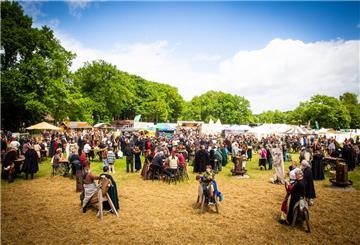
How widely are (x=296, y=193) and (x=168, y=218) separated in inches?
156

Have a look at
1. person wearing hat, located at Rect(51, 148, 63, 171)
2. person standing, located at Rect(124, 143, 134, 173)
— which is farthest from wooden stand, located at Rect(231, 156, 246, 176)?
person wearing hat, located at Rect(51, 148, 63, 171)

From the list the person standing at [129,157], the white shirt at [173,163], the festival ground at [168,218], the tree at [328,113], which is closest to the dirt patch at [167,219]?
the festival ground at [168,218]

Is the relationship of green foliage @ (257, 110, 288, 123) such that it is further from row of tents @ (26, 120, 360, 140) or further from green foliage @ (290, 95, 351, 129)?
row of tents @ (26, 120, 360, 140)

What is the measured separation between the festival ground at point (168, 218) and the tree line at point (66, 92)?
18905 millimetres

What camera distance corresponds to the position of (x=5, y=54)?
25.8 meters

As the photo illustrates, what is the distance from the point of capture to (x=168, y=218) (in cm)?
711

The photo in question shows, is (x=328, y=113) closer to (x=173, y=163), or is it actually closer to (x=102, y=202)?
(x=173, y=163)

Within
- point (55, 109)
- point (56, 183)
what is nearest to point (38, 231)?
point (56, 183)

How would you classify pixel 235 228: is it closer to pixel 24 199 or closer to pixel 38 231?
pixel 38 231

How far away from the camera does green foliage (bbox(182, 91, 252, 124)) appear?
71.2 meters

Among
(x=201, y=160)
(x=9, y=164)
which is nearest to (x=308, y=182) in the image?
(x=201, y=160)

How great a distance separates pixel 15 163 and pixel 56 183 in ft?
8.41

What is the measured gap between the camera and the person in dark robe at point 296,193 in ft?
20.5

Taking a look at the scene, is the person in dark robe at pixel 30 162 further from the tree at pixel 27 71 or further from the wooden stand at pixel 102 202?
the tree at pixel 27 71
